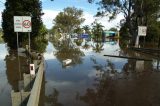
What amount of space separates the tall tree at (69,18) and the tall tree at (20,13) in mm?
82013

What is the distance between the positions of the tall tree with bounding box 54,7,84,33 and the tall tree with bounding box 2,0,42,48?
82.0 metres

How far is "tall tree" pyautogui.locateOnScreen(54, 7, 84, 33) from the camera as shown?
406 ft

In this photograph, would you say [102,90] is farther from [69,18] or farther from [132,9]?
[69,18]

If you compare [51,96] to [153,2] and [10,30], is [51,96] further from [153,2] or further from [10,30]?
[153,2]

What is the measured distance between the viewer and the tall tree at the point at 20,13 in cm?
3972

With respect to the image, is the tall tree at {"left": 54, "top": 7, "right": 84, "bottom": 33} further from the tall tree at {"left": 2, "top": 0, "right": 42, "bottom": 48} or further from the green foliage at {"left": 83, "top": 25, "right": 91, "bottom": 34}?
the tall tree at {"left": 2, "top": 0, "right": 42, "bottom": 48}

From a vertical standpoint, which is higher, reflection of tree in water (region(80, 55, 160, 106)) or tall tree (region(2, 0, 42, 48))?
tall tree (region(2, 0, 42, 48))

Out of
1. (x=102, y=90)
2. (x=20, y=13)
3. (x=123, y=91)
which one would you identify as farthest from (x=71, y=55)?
(x=123, y=91)

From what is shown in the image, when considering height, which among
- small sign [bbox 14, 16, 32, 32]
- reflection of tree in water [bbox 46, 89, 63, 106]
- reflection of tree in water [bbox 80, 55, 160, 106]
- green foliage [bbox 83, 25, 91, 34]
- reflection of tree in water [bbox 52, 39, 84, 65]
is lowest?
reflection of tree in water [bbox 46, 89, 63, 106]

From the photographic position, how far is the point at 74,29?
131000mm

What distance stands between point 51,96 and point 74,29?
4738 inches

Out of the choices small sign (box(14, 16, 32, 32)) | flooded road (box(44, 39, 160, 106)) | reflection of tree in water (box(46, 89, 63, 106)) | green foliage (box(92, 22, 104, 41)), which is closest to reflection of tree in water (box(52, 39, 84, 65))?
small sign (box(14, 16, 32, 32))

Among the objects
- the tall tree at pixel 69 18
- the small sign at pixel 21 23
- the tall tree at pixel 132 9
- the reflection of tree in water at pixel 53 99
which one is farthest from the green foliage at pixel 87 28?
the reflection of tree in water at pixel 53 99

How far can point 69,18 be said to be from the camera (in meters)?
123
